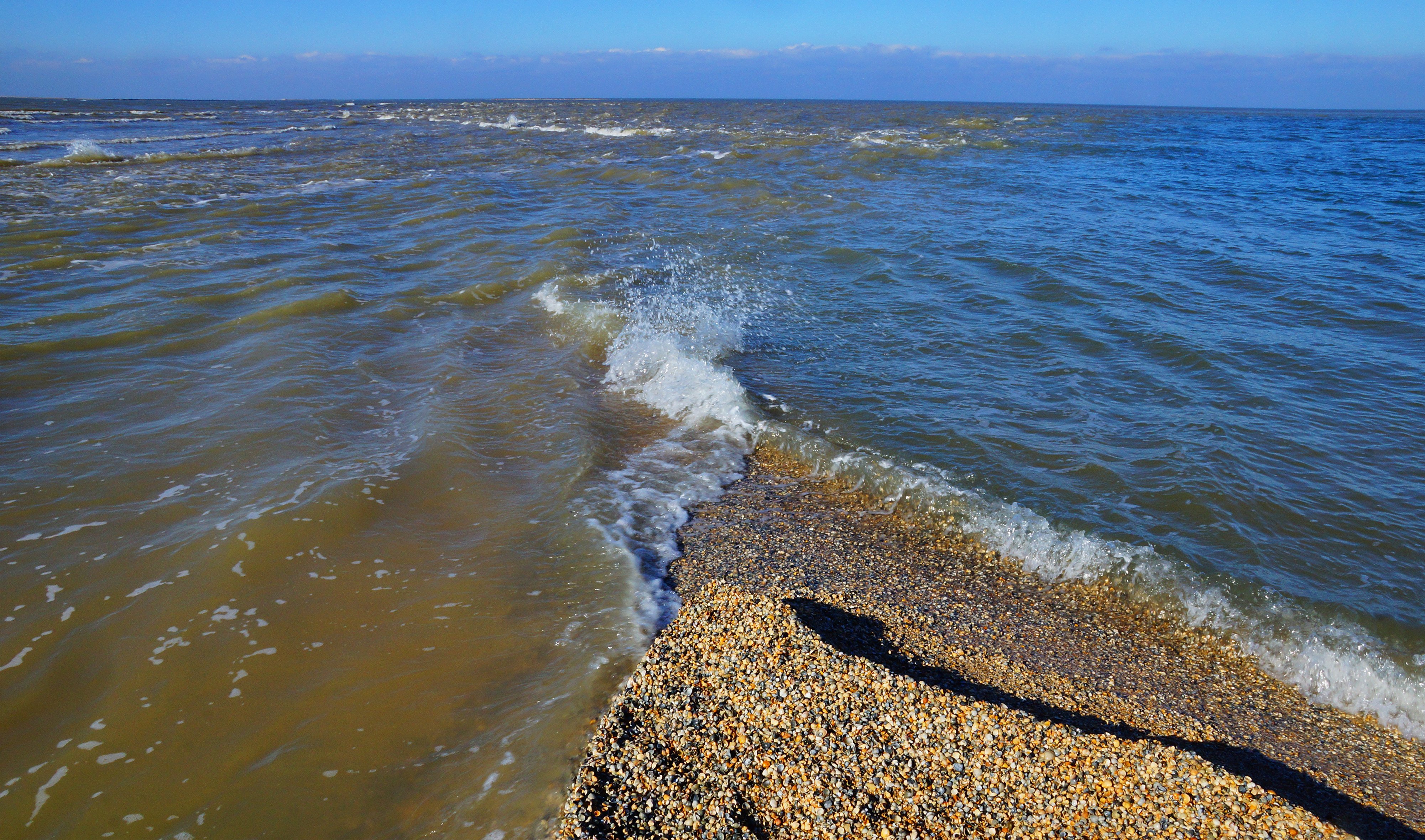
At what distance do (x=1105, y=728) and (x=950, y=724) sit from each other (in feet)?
3.02

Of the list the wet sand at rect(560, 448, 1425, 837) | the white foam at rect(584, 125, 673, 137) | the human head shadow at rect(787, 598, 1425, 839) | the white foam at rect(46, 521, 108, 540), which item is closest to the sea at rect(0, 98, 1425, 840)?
the white foam at rect(46, 521, 108, 540)

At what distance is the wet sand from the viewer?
105 inches

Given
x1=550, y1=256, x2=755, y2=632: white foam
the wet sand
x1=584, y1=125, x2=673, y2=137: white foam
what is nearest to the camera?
the wet sand

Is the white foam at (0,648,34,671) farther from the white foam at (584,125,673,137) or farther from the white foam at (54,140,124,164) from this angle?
the white foam at (584,125,673,137)

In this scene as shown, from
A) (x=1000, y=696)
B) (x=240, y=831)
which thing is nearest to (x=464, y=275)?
(x=240, y=831)

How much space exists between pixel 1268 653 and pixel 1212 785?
5.92 feet

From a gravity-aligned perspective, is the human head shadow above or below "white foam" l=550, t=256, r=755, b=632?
→ below

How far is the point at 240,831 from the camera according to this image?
286 centimetres

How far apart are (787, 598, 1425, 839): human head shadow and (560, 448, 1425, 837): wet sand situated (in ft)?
0.04

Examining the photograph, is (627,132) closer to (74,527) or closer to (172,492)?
(172,492)

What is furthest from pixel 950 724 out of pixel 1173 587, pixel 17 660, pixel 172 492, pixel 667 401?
pixel 172 492

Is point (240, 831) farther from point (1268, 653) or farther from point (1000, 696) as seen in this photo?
point (1268, 653)

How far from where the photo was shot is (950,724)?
301 centimetres

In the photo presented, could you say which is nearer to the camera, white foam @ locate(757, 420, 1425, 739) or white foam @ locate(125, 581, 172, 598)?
white foam @ locate(757, 420, 1425, 739)
